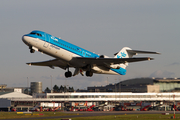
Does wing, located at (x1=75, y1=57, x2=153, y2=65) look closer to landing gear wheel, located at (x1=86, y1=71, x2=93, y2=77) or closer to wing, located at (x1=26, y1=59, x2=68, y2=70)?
landing gear wheel, located at (x1=86, y1=71, x2=93, y2=77)

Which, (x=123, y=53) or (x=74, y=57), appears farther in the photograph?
(x=123, y=53)

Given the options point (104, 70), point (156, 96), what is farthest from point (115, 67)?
point (156, 96)

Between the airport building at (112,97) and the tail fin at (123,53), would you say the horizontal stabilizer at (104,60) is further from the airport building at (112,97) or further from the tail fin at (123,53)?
the airport building at (112,97)

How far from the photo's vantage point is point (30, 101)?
11612 cm

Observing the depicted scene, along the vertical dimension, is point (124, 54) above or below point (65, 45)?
below

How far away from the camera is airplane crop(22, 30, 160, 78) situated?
1543 inches

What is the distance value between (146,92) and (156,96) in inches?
206

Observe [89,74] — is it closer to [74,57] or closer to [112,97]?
[74,57]

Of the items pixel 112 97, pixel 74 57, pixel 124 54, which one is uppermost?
pixel 124 54

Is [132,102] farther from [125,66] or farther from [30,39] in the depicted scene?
[30,39]

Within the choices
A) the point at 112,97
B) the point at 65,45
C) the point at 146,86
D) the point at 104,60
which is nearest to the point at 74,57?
the point at 65,45

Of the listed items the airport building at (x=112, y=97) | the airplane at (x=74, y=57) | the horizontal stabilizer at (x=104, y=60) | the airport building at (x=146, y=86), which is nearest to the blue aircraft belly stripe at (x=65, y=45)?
the airplane at (x=74, y=57)

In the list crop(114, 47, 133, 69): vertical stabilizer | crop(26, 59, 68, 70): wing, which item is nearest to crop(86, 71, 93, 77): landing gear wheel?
crop(26, 59, 68, 70): wing

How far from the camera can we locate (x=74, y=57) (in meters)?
43.1
